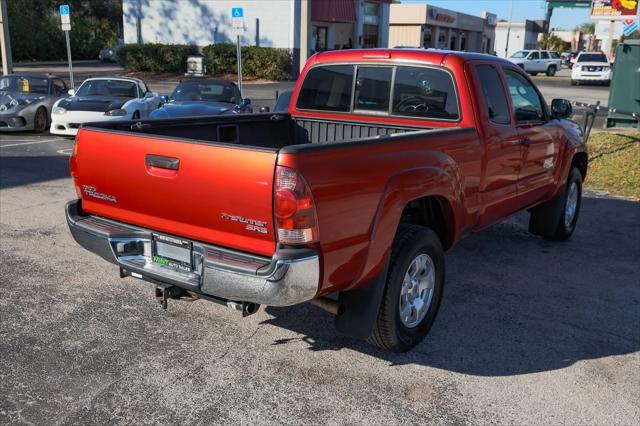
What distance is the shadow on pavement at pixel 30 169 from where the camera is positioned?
957 centimetres

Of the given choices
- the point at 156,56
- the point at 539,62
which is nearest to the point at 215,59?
the point at 156,56

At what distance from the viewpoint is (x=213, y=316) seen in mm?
4781

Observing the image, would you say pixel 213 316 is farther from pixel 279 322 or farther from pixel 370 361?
pixel 370 361

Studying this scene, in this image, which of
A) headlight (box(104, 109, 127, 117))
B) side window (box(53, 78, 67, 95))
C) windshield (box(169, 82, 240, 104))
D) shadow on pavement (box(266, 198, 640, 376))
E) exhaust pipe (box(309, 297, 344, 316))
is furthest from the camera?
side window (box(53, 78, 67, 95))

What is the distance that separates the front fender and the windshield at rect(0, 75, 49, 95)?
43.6ft

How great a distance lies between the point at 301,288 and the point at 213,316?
5.52 feet

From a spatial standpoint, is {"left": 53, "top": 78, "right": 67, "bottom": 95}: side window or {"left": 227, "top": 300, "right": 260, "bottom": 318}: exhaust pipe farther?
{"left": 53, "top": 78, "right": 67, "bottom": 95}: side window

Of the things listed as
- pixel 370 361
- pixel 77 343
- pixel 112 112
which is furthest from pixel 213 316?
pixel 112 112

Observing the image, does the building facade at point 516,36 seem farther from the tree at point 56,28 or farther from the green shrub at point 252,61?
the green shrub at point 252,61

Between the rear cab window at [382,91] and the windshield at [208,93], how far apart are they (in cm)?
752

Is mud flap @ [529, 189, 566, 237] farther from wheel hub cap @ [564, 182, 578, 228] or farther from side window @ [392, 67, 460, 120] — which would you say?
side window @ [392, 67, 460, 120]

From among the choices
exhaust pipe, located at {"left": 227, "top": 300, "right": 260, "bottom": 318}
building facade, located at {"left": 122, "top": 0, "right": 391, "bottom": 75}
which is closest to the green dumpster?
exhaust pipe, located at {"left": 227, "top": 300, "right": 260, "bottom": 318}

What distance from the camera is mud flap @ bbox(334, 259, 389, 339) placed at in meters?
3.75

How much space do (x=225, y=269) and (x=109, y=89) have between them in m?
12.0
